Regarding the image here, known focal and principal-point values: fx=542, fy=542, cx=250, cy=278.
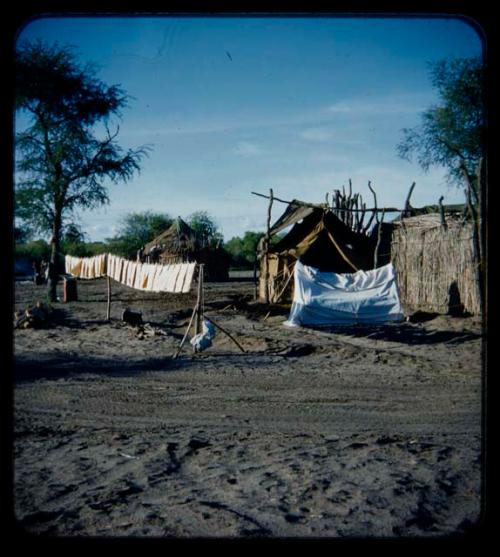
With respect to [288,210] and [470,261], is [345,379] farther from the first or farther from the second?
[288,210]

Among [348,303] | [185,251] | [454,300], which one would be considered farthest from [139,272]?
[185,251]

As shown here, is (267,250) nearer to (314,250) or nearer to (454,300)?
(314,250)

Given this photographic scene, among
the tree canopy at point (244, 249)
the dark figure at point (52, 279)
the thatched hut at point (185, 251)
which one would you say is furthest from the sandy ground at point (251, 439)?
the tree canopy at point (244, 249)

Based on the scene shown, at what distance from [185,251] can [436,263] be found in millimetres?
18217

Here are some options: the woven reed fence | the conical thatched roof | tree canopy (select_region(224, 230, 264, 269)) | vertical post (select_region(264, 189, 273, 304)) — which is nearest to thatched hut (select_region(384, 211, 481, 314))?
the woven reed fence

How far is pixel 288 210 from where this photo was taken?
19.4 meters

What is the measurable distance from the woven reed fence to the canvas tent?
1365 millimetres

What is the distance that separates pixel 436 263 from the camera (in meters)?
14.2

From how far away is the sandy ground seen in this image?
11.9 ft

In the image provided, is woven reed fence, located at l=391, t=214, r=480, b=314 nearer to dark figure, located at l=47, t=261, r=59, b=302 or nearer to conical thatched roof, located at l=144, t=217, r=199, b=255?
dark figure, located at l=47, t=261, r=59, b=302

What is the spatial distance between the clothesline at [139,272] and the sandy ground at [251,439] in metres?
1.36

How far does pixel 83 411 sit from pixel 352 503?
11.9 feet

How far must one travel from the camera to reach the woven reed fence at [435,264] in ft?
43.2

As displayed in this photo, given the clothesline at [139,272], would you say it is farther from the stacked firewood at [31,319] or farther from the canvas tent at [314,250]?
the canvas tent at [314,250]
